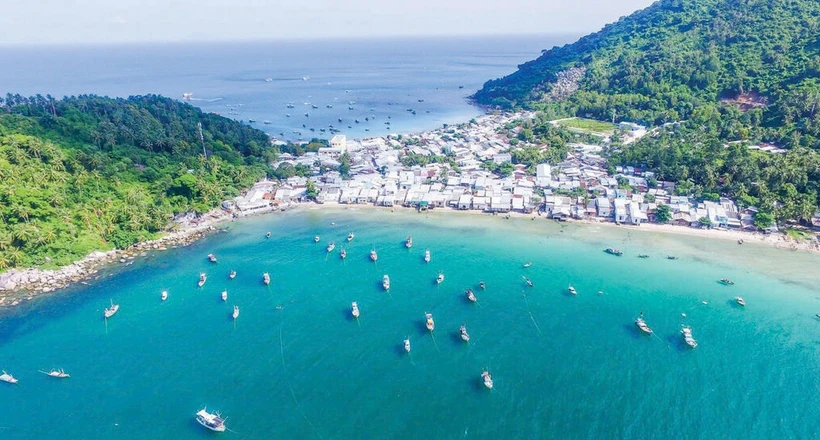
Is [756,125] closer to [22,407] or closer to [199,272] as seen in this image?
[199,272]

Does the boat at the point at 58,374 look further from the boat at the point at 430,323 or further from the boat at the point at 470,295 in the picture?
the boat at the point at 470,295

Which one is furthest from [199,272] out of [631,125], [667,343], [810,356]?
[631,125]

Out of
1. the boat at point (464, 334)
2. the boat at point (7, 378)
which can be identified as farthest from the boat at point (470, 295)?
the boat at point (7, 378)

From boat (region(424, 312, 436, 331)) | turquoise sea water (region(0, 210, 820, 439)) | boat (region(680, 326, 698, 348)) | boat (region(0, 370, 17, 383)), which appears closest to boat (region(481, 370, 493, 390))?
turquoise sea water (region(0, 210, 820, 439))

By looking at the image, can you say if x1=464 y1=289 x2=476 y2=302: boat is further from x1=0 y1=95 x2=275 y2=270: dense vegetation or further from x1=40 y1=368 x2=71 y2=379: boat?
x1=0 y1=95 x2=275 y2=270: dense vegetation

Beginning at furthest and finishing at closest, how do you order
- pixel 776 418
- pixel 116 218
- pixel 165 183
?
pixel 165 183 → pixel 116 218 → pixel 776 418

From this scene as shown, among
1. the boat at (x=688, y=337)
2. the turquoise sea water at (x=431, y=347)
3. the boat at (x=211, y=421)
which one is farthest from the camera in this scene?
the boat at (x=688, y=337)
